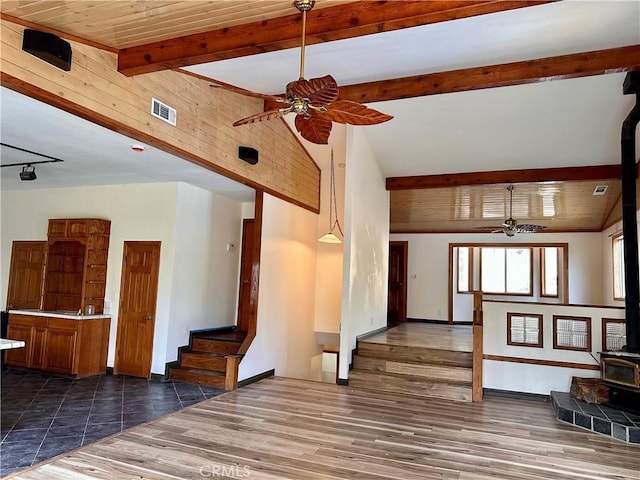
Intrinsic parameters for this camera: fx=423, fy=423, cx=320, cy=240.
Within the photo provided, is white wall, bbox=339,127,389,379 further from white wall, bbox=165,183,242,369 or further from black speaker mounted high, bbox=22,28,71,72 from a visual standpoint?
black speaker mounted high, bbox=22,28,71,72

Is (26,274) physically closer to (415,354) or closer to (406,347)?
(406,347)

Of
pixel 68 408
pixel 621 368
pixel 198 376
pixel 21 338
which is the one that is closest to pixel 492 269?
pixel 621 368

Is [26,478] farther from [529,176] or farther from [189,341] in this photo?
[529,176]

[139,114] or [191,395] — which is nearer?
[139,114]

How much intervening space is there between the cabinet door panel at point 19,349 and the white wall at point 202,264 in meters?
1.98

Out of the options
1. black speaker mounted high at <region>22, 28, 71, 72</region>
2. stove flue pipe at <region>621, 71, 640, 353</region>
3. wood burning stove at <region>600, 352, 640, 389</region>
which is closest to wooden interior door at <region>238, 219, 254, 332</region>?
black speaker mounted high at <region>22, 28, 71, 72</region>

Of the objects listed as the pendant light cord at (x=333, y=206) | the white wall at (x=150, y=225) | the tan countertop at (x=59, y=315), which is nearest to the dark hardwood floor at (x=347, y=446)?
the white wall at (x=150, y=225)

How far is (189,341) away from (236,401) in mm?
1777

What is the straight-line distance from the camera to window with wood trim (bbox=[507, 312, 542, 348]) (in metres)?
5.87

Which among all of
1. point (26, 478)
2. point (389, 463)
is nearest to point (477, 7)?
point (389, 463)

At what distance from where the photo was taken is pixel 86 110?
3.48 meters

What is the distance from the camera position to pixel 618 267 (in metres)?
8.64

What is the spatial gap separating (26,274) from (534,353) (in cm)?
818

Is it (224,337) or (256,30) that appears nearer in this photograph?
(256,30)
